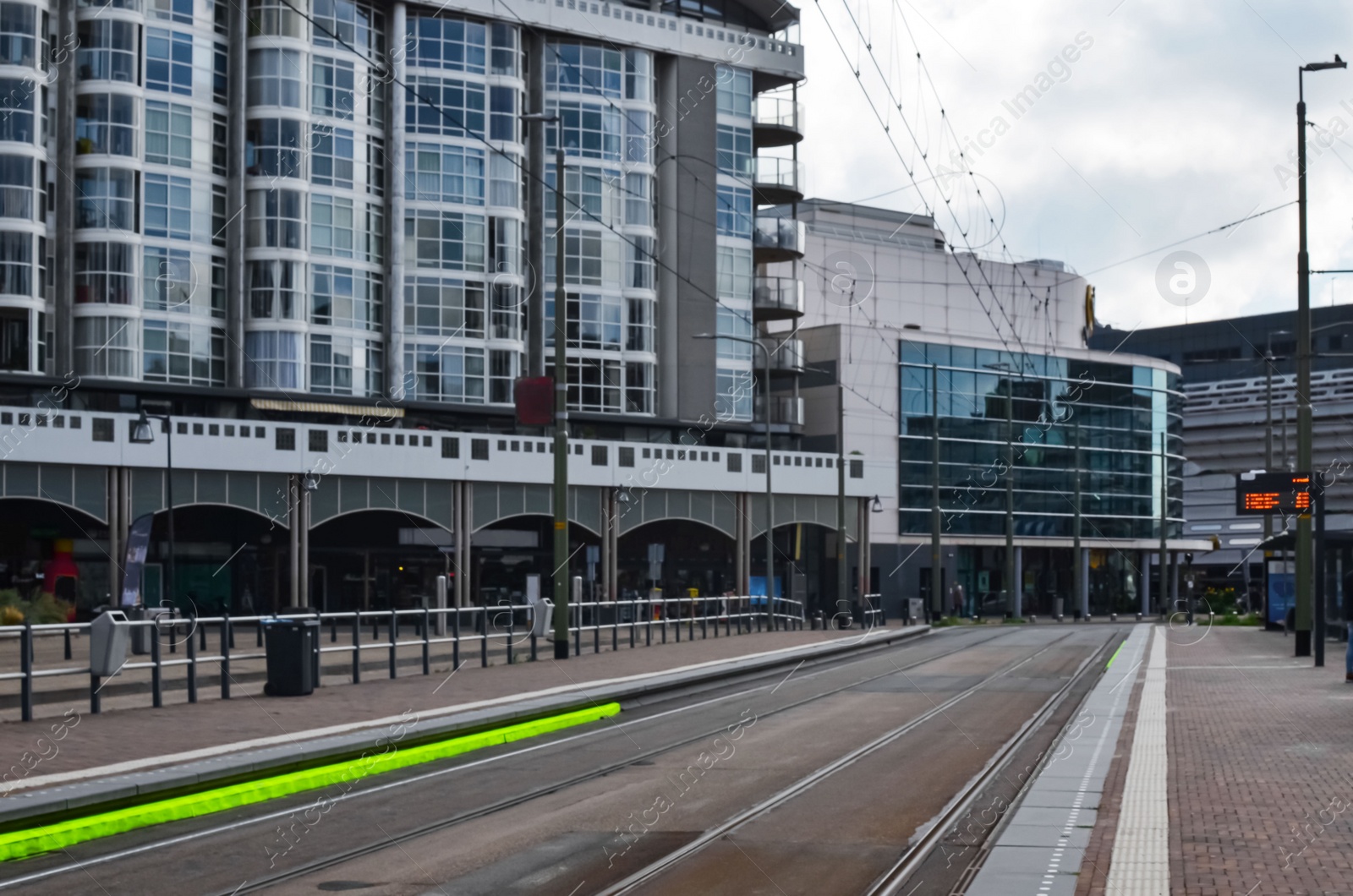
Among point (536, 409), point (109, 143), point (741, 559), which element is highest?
point (109, 143)

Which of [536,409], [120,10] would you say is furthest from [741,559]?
[536,409]

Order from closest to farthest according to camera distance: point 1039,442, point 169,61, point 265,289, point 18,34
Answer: point 18,34, point 169,61, point 265,289, point 1039,442

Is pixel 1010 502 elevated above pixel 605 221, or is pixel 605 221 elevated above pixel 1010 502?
pixel 605 221

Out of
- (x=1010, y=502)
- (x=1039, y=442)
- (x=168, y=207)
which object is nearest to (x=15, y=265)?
(x=168, y=207)

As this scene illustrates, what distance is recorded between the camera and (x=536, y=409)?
2895 cm

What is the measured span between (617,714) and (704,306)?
49.0m

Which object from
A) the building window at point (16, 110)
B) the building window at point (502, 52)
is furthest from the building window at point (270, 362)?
the building window at point (502, 52)

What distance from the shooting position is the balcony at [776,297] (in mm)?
71562

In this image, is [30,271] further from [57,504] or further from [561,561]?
[561,561]

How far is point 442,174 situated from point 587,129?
21.2 feet

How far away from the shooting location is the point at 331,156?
58.5m

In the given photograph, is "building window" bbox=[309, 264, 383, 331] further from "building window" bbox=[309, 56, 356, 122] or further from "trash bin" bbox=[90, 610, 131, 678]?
"trash bin" bbox=[90, 610, 131, 678]

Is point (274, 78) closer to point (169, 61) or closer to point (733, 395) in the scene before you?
point (169, 61)

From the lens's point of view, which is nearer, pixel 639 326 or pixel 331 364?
pixel 331 364
